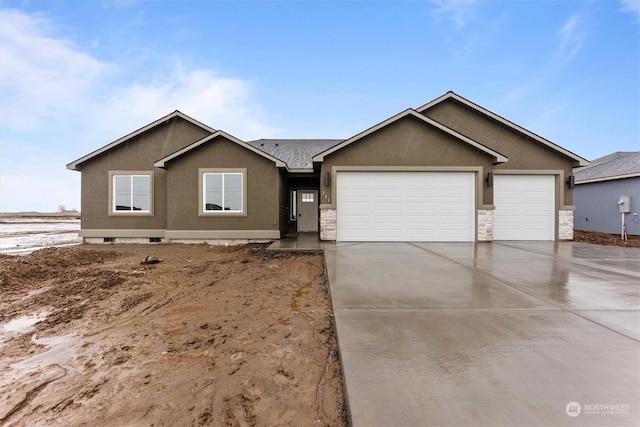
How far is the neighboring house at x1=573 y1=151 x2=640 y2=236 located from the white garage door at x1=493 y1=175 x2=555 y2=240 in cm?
553

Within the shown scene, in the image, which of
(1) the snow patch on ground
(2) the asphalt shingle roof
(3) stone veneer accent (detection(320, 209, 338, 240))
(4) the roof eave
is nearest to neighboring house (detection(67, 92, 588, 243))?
(3) stone veneer accent (detection(320, 209, 338, 240))

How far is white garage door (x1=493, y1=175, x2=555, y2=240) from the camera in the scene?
35.9ft

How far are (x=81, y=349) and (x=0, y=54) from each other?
17118mm

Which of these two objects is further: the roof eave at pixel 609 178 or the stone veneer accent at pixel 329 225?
the roof eave at pixel 609 178

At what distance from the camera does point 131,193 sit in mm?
11820

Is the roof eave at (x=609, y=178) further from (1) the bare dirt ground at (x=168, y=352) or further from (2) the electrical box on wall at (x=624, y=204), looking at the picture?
(1) the bare dirt ground at (x=168, y=352)

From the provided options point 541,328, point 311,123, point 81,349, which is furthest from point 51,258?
point 311,123

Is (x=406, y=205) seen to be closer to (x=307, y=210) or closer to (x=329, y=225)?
(x=329, y=225)

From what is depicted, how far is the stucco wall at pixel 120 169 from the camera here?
1166 centimetres

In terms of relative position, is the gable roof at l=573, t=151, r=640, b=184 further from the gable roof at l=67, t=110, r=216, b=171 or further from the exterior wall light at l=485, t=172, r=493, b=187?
the gable roof at l=67, t=110, r=216, b=171

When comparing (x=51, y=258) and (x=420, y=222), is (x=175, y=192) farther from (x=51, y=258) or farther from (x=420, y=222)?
(x=420, y=222)

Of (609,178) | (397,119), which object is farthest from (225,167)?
(609,178)

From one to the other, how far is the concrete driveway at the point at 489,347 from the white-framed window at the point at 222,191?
6.81 metres

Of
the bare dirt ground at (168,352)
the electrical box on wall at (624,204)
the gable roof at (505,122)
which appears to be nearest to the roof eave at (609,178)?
the electrical box on wall at (624,204)
